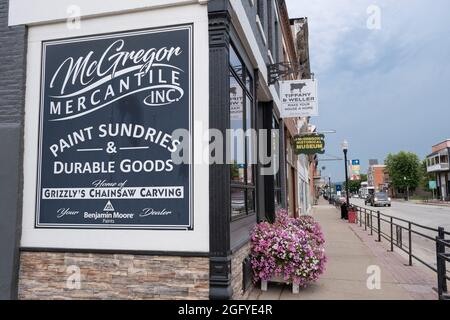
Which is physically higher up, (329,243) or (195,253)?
(195,253)

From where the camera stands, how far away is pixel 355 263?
9.42 meters

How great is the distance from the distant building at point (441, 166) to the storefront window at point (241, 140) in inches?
2516

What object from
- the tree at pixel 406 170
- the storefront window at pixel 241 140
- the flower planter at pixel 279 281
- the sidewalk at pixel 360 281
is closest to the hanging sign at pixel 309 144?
the sidewalk at pixel 360 281

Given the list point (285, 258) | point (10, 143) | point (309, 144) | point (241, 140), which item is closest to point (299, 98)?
point (241, 140)

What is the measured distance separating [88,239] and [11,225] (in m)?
1.27

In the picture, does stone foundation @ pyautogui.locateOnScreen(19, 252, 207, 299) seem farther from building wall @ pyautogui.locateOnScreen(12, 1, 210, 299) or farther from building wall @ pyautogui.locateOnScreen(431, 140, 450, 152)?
building wall @ pyautogui.locateOnScreen(431, 140, 450, 152)

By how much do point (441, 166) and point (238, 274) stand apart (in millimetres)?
69669

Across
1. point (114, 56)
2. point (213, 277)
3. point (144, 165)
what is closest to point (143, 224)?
point (144, 165)

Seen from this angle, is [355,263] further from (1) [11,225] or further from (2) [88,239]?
(1) [11,225]

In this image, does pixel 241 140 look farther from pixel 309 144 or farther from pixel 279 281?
pixel 309 144

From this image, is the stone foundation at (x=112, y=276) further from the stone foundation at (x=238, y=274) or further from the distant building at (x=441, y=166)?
the distant building at (x=441, y=166)

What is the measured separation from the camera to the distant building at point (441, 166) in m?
65.2

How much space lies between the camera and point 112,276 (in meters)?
5.48
